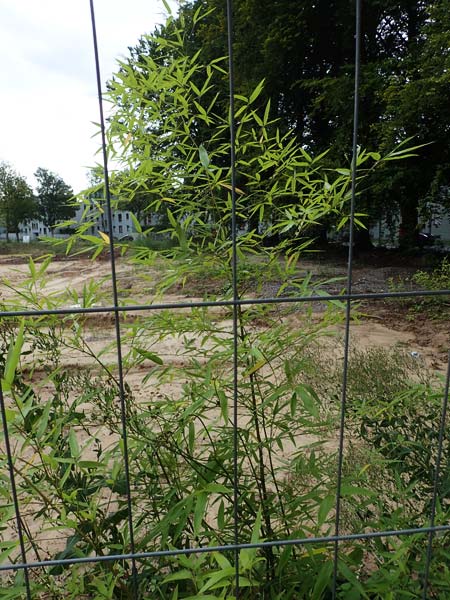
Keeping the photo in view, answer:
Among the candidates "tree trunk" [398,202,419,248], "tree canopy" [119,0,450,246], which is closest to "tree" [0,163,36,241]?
"tree canopy" [119,0,450,246]

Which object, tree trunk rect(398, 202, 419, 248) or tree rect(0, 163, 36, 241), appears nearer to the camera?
tree trunk rect(398, 202, 419, 248)

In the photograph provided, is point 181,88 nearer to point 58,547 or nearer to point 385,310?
point 58,547

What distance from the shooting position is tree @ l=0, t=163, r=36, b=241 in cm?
1969

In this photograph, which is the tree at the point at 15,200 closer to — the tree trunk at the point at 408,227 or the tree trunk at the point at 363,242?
the tree trunk at the point at 363,242

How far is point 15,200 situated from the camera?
19688 mm

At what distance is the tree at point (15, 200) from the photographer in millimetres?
19688

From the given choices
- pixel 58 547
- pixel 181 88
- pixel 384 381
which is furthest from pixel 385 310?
pixel 181 88

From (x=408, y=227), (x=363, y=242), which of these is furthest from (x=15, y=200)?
(x=408, y=227)

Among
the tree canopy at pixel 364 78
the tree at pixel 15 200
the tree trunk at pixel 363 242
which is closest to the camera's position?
the tree canopy at pixel 364 78

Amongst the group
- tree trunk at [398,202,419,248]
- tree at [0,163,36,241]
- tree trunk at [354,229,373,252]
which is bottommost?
tree trunk at [354,229,373,252]

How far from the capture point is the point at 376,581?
3.45 feet

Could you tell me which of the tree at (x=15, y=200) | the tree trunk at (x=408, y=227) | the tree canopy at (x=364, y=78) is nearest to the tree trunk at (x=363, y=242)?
the tree canopy at (x=364, y=78)

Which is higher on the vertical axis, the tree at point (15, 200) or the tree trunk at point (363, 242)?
the tree at point (15, 200)

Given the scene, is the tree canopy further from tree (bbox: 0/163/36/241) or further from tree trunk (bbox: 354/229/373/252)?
tree (bbox: 0/163/36/241)
